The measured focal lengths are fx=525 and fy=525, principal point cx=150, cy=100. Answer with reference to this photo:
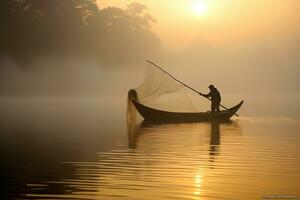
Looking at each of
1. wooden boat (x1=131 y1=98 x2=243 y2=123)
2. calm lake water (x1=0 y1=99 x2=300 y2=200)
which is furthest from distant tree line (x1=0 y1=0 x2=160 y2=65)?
calm lake water (x1=0 y1=99 x2=300 y2=200)

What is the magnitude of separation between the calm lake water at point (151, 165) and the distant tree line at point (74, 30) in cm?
7317

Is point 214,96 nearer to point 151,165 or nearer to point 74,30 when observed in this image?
point 151,165

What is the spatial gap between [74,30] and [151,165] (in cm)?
9097

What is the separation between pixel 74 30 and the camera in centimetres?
10394

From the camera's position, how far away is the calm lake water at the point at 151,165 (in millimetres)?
12062

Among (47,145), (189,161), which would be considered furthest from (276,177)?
(47,145)

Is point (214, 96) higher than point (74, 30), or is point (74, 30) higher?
point (74, 30)

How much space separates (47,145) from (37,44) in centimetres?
8138

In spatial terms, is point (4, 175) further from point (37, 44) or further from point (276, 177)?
point (37, 44)

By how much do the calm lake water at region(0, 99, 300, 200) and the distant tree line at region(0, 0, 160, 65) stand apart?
73.2m

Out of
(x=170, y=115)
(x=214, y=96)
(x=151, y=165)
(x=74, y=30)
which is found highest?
(x=74, y=30)

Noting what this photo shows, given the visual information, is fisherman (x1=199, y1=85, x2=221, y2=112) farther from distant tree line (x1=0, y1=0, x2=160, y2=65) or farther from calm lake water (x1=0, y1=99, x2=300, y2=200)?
distant tree line (x1=0, y1=0, x2=160, y2=65)

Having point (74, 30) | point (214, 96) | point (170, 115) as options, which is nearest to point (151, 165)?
point (170, 115)

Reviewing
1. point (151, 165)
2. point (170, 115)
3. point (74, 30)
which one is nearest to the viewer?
point (151, 165)
